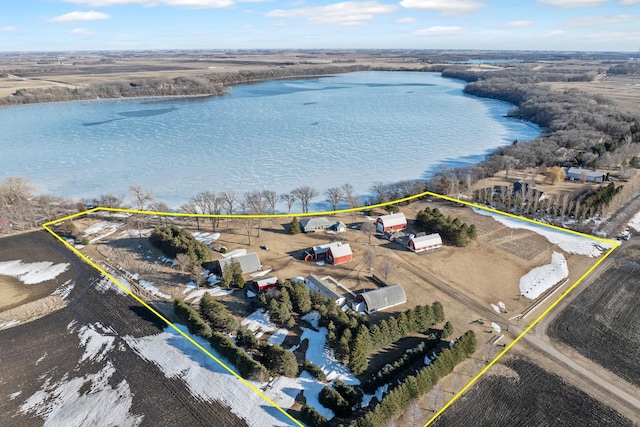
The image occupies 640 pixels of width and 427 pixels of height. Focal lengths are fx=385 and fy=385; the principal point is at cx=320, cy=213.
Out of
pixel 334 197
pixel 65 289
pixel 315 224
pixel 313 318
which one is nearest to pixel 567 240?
pixel 334 197

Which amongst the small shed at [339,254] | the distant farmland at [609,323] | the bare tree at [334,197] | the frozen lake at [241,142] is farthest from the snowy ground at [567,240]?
the small shed at [339,254]

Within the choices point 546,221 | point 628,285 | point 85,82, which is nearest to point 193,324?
point 628,285

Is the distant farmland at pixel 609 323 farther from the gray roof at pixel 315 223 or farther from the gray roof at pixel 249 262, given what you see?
the gray roof at pixel 249 262

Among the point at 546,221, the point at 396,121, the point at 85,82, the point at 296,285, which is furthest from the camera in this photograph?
the point at 85,82

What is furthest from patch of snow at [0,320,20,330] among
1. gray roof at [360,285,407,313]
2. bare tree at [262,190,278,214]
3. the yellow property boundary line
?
bare tree at [262,190,278,214]

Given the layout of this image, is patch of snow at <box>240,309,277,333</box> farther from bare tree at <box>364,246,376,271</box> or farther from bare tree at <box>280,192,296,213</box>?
bare tree at <box>280,192,296,213</box>

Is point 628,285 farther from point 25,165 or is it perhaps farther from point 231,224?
point 25,165

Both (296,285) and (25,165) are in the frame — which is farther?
(25,165)
